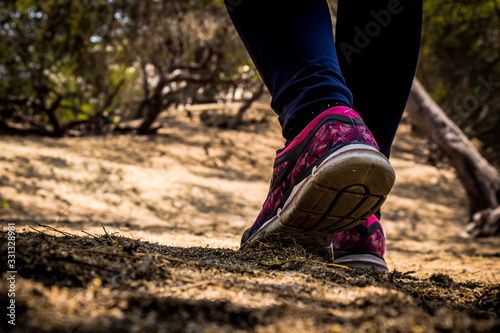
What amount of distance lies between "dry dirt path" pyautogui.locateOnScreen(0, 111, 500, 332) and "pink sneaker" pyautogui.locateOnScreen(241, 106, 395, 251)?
0.11m

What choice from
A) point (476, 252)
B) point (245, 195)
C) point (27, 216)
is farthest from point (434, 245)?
point (27, 216)

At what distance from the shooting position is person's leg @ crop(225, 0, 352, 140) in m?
1.05

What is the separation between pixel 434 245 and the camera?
11.3 ft

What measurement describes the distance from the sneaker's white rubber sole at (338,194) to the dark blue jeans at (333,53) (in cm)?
21

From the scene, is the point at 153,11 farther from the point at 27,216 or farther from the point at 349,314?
the point at 349,314

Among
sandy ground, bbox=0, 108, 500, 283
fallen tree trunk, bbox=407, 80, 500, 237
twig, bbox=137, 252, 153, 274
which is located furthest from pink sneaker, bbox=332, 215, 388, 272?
fallen tree trunk, bbox=407, 80, 500, 237

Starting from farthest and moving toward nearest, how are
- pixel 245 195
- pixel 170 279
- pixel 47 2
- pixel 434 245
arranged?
1. pixel 47 2
2. pixel 245 195
3. pixel 434 245
4. pixel 170 279

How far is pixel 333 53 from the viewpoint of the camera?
3.66 feet

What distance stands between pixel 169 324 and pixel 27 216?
3160 millimetres

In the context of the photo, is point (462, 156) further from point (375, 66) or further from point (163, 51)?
point (163, 51)

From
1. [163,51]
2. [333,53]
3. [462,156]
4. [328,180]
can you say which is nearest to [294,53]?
[333,53]

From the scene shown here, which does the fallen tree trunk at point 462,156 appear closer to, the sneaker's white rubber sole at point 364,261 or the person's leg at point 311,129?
the sneaker's white rubber sole at point 364,261

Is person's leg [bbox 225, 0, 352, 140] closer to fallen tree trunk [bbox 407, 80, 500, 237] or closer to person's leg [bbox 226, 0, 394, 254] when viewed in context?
person's leg [bbox 226, 0, 394, 254]

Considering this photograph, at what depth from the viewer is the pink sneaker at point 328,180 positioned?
938mm
